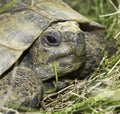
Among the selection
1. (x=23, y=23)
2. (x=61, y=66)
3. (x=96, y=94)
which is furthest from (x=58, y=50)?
(x=96, y=94)

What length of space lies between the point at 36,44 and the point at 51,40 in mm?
147

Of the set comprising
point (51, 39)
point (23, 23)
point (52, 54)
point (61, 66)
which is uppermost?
point (23, 23)

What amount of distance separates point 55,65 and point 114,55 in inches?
34.5

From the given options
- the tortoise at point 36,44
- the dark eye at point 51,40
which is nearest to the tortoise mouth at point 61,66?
the tortoise at point 36,44

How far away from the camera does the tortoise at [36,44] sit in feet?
12.0

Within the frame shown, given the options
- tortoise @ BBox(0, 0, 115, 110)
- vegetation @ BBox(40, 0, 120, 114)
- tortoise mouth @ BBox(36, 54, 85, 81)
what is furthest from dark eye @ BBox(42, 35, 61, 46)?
vegetation @ BBox(40, 0, 120, 114)

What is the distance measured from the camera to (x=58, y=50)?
12.8 feet

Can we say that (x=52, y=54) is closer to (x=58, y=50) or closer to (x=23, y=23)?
(x=58, y=50)

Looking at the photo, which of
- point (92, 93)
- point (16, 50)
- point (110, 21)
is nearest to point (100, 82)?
point (92, 93)

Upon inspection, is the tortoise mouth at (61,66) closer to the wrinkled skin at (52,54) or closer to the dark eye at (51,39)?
the wrinkled skin at (52,54)

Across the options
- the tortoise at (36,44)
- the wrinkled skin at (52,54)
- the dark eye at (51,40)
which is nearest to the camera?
the tortoise at (36,44)

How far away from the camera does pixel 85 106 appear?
3.44 m

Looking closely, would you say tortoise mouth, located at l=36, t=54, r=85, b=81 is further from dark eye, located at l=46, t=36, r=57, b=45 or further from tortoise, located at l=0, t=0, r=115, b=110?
dark eye, located at l=46, t=36, r=57, b=45

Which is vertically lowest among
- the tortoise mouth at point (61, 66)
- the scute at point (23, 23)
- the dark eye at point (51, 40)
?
the tortoise mouth at point (61, 66)
